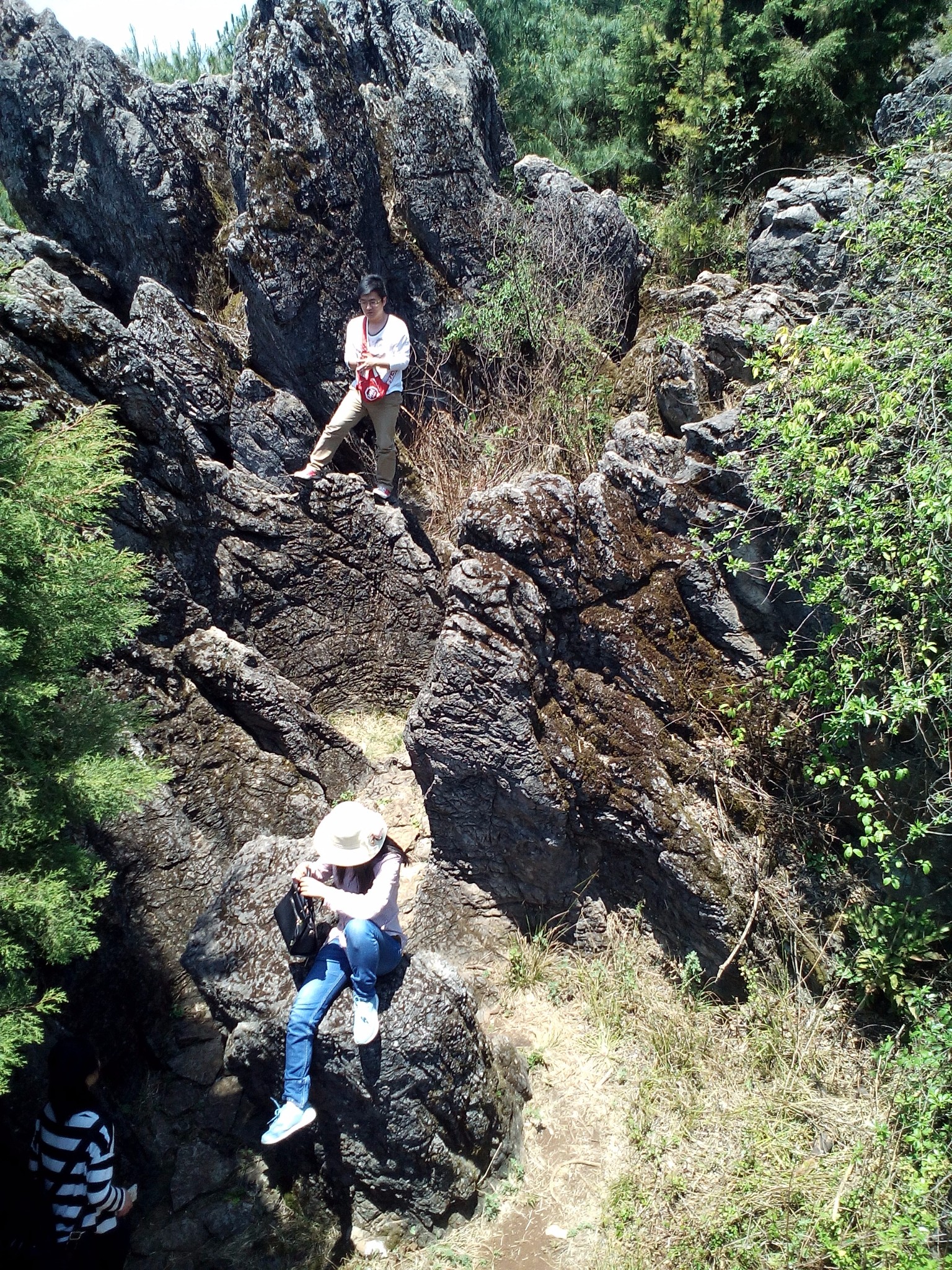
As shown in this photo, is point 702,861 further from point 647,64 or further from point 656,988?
point 647,64

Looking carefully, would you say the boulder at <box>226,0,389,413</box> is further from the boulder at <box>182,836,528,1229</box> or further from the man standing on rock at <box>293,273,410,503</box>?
the boulder at <box>182,836,528,1229</box>

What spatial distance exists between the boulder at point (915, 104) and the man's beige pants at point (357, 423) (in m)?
4.28

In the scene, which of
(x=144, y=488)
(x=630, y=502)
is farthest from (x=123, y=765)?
(x=630, y=502)

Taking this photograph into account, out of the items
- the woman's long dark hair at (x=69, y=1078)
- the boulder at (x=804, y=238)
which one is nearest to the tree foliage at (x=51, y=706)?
the woman's long dark hair at (x=69, y=1078)

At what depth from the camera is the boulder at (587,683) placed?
4.48m

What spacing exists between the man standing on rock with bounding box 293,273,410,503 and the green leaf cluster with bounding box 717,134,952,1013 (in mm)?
3168

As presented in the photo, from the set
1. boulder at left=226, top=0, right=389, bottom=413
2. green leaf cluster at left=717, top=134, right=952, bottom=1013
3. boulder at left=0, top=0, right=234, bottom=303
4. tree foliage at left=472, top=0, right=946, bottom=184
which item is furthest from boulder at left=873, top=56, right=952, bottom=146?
boulder at left=0, top=0, right=234, bottom=303

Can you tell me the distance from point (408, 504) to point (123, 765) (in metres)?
4.47

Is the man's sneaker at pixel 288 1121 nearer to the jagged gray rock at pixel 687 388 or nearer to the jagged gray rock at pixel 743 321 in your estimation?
the jagged gray rock at pixel 687 388

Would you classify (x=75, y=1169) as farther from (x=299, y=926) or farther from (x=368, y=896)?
(x=368, y=896)

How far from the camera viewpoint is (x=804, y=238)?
239 inches

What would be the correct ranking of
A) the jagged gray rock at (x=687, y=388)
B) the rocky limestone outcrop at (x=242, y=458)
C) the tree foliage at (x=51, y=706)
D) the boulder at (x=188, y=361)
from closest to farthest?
1. the tree foliage at (x=51, y=706)
2. the rocky limestone outcrop at (x=242, y=458)
3. the jagged gray rock at (x=687, y=388)
4. the boulder at (x=188, y=361)

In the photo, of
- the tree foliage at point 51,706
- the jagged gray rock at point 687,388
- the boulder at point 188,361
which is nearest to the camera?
the tree foliage at point 51,706

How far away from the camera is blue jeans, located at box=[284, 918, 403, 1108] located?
3.42m
